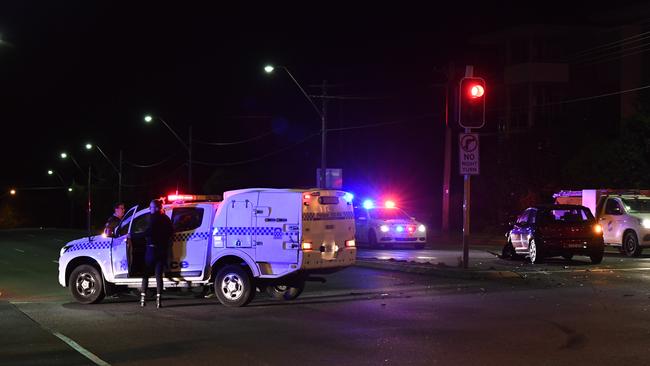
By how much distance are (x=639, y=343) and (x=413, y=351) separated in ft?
8.91

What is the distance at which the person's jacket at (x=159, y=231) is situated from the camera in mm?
12398

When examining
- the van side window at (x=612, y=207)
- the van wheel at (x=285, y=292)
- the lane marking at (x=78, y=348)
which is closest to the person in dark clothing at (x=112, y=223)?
the lane marking at (x=78, y=348)

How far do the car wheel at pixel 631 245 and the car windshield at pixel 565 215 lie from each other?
126 inches

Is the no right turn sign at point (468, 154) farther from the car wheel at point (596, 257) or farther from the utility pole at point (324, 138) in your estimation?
the utility pole at point (324, 138)

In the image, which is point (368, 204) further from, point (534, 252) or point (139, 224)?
point (139, 224)

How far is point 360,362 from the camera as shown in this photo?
7.88m

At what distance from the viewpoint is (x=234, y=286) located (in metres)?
12.5

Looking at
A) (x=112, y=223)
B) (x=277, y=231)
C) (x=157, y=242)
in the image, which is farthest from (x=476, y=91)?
(x=112, y=223)

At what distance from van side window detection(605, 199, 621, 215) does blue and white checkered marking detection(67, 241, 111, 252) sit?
52.2ft

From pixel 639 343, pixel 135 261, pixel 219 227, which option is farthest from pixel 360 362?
pixel 135 261

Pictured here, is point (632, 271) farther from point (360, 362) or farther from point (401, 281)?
point (360, 362)

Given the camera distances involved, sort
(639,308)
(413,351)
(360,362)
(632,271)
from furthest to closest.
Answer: (632,271) → (639,308) → (413,351) → (360,362)

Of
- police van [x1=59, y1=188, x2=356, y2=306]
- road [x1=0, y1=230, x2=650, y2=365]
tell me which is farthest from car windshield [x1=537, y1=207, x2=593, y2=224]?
police van [x1=59, y1=188, x2=356, y2=306]

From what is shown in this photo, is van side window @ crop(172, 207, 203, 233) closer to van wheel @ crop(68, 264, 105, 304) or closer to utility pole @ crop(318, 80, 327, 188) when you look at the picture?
van wheel @ crop(68, 264, 105, 304)
